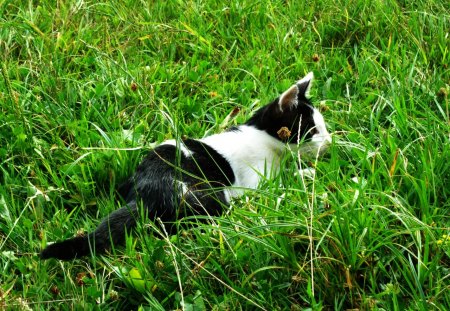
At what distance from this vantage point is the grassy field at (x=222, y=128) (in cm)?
272

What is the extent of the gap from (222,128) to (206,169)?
578 millimetres

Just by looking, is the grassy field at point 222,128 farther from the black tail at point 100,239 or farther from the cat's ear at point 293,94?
the cat's ear at point 293,94

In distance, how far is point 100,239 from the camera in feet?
10.0

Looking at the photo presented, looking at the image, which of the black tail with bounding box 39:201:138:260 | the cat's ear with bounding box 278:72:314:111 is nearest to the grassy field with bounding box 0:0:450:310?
the black tail with bounding box 39:201:138:260

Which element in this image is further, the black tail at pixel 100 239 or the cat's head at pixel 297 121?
the cat's head at pixel 297 121

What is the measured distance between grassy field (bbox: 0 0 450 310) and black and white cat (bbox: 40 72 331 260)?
3.7 inches

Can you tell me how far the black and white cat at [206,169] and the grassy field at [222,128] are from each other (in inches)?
3.7

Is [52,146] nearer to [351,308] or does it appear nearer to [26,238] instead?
[26,238]

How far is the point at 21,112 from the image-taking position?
3.80 m

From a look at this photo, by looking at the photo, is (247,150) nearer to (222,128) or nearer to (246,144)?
(246,144)

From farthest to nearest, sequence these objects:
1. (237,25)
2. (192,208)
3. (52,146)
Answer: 1. (237,25)
2. (52,146)
3. (192,208)

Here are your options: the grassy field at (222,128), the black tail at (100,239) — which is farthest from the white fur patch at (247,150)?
the black tail at (100,239)

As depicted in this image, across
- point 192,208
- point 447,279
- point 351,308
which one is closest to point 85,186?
point 192,208

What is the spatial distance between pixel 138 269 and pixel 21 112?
4.26 ft
